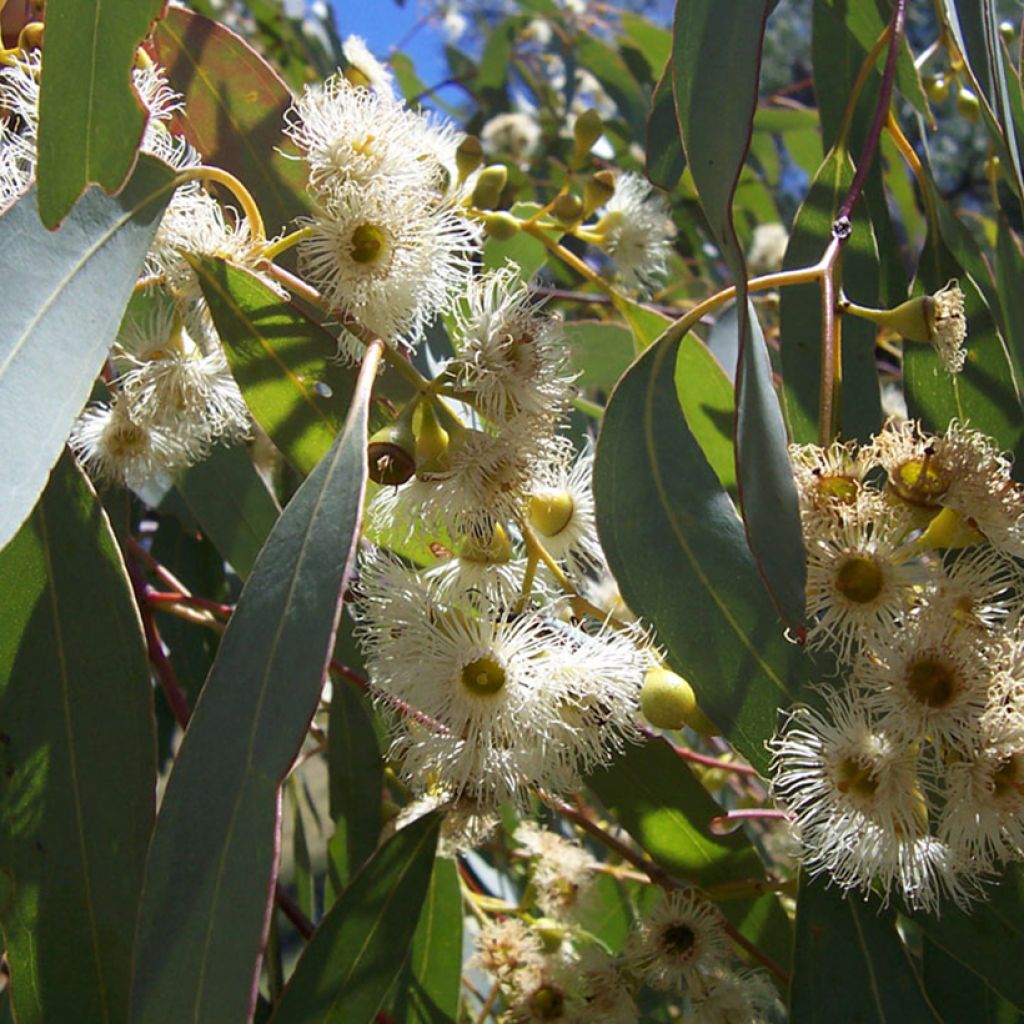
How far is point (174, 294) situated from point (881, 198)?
968 mm

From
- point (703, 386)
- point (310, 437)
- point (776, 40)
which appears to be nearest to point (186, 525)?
point (310, 437)

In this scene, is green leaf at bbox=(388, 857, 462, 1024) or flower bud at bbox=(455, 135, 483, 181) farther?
green leaf at bbox=(388, 857, 462, 1024)

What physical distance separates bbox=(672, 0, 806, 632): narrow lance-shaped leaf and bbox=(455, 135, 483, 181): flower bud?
0.32 m

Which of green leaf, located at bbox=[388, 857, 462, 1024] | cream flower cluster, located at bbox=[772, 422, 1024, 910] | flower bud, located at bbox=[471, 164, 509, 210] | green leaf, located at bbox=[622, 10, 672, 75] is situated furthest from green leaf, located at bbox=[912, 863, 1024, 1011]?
green leaf, located at bbox=[622, 10, 672, 75]

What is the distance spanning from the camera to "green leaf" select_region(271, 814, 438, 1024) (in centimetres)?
112

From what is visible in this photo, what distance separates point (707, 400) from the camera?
1396mm

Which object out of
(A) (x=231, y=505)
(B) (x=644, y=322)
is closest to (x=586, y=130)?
(B) (x=644, y=322)

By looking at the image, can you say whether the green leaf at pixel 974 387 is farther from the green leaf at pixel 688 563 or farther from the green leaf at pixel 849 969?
the green leaf at pixel 849 969

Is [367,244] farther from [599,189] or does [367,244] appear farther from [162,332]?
[599,189]

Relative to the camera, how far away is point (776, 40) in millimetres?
8586

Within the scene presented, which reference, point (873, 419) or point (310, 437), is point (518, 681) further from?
point (873, 419)

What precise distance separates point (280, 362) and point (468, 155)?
359 millimetres

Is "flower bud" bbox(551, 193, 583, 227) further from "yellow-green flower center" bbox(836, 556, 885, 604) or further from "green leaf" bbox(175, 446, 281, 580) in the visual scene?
"yellow-green flower center" bbox(836, 556, 885, 604)

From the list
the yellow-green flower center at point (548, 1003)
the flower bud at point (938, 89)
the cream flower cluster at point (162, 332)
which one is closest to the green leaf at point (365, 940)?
the yellow-green flower center at point (548, 1003)
